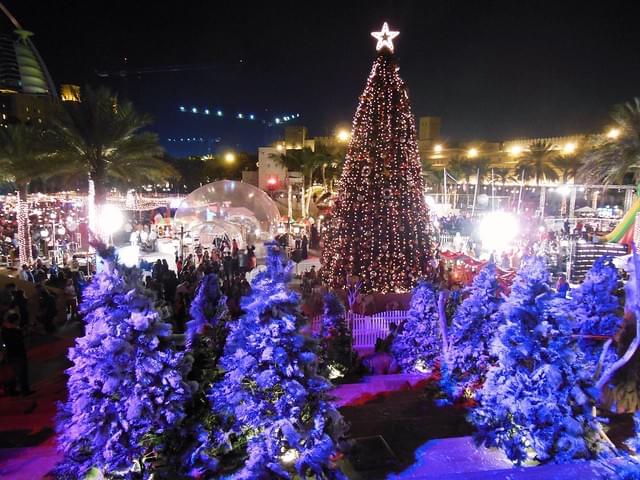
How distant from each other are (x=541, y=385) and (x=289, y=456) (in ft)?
10.5

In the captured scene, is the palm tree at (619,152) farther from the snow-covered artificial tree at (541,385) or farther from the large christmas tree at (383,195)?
the snow-covered artificial tree at (541,385)

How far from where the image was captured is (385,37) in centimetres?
1319

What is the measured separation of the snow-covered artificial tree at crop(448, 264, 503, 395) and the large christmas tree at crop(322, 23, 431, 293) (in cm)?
533

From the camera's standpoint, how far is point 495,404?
19.6 feet

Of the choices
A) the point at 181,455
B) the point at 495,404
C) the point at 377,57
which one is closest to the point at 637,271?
the point at 495,404

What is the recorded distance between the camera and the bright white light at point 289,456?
16.2 ft

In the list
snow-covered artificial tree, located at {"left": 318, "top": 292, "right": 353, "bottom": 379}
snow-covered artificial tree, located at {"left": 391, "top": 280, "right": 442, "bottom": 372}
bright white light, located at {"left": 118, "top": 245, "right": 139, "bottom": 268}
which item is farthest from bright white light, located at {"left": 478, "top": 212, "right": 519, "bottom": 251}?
bright white light, located at {"left": 118, "top": 245, "right": 139, "bottom": 268}

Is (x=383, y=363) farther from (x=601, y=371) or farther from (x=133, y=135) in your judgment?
(x=133, y=135)

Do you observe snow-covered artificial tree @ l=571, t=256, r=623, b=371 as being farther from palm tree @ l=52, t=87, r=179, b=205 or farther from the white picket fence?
palm tree @ l=52, t=87, r=179, b=205

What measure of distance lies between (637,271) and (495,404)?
2.94 m

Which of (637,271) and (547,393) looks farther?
(637,271)

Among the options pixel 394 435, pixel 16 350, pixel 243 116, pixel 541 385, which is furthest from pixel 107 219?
pixel 243 116

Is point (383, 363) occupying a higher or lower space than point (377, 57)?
lower

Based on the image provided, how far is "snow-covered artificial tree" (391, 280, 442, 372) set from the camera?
9195 millimetres
